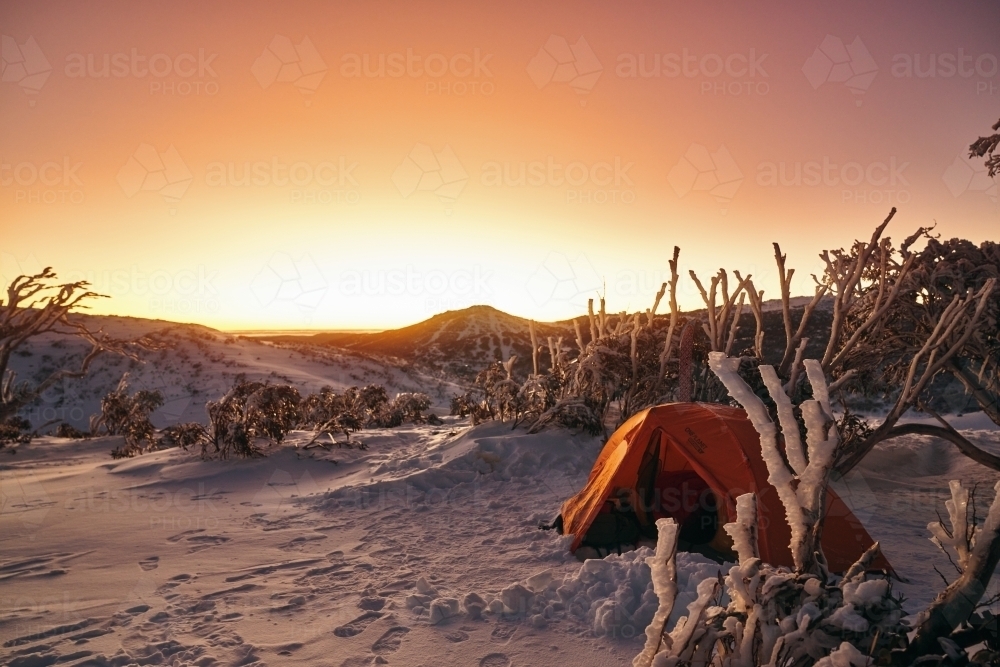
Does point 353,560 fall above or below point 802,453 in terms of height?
below

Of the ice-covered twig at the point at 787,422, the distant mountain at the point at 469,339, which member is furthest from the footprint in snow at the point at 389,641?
the distant mountain at the point at 469,339

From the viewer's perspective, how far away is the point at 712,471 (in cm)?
503

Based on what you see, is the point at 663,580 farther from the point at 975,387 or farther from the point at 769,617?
the point at 975,387

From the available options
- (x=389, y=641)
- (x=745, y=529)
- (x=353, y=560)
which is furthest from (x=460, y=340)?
(x=745, y=529)

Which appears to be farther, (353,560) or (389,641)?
(353,560)

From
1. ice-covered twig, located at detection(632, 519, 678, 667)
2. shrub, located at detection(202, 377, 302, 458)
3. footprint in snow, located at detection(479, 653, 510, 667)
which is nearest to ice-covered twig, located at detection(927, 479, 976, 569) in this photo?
ice-covered twig, located at detection(632, 519, 678, 667)

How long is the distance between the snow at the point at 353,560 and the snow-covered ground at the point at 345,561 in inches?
0.8

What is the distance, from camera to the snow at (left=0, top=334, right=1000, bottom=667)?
361 centimetres

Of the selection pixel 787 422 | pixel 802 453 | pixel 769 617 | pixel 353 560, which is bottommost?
pixel 353 560

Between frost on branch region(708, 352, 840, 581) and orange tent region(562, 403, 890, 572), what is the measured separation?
2.97m

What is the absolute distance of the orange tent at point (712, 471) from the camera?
4758mm

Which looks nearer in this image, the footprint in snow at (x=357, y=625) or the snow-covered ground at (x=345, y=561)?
the snow-covered ground at (x=345, y=561)

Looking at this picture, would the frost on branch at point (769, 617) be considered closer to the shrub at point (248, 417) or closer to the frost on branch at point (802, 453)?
the frost on branch at point (802, 453)

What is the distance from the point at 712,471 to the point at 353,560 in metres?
3.63
